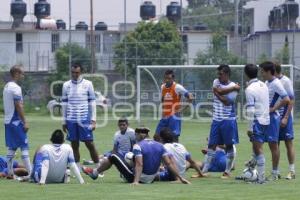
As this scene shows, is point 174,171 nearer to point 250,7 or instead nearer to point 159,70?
point 159,70

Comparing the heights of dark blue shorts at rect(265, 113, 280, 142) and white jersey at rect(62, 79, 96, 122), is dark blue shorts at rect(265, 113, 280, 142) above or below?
below

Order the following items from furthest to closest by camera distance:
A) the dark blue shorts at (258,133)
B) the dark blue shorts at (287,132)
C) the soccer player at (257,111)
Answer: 1. the dark blue shorts at (287,132)
2. the dark blue shorts at (258,133)
3. the soccer player at (257,111)

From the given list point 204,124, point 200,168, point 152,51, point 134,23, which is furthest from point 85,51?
point 200,168

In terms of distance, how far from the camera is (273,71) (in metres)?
16.6

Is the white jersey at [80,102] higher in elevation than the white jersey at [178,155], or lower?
higher

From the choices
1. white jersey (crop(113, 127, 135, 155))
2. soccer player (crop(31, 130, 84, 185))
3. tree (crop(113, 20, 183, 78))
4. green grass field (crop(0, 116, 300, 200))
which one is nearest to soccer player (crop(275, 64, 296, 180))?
green grass field (crop(0, 116, 300, 200))

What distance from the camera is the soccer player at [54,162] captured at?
52.4 feet

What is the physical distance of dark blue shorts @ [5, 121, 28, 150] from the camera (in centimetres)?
1719

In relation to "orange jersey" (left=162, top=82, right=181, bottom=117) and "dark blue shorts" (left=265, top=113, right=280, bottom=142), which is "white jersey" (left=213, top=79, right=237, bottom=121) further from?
"orange jersey" (left=162, top=82, right=181, bottom=117)

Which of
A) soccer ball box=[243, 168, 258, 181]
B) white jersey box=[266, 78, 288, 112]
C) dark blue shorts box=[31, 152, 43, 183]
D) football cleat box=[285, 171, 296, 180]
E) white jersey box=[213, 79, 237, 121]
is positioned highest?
white jersey box=[266, 78, 288, 112]

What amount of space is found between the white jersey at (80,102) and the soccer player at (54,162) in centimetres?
256

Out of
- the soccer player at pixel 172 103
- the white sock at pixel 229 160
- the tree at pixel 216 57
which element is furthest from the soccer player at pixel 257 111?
the tree at pixel 216 57

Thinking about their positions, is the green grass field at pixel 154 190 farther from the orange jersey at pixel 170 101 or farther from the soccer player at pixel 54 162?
the orange jersey at pixel 170 101

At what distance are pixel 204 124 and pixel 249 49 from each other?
21.2 meters
